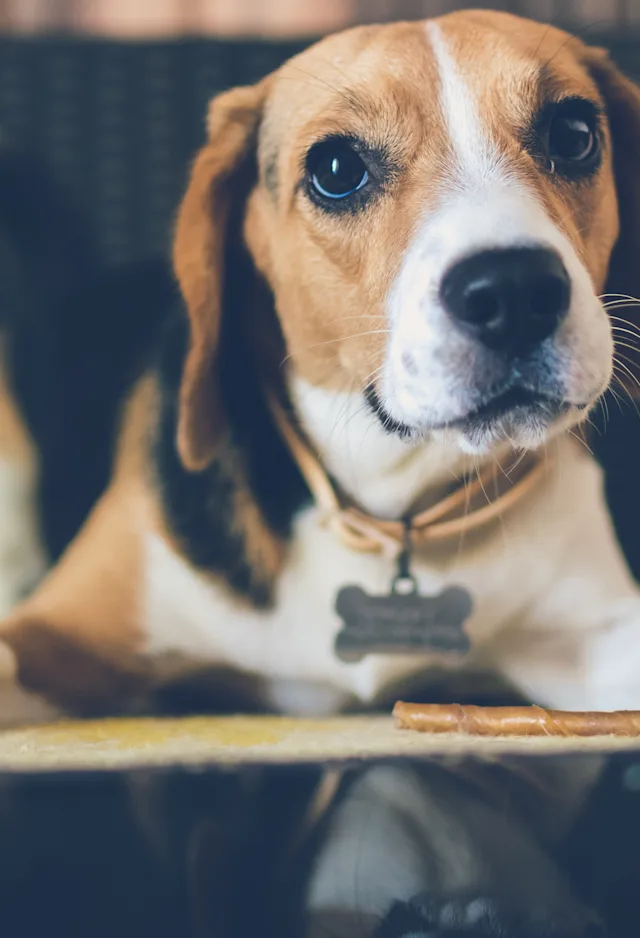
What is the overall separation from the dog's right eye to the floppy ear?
0.37 meters

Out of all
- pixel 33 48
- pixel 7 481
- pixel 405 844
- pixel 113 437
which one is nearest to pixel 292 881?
pixel 405 844

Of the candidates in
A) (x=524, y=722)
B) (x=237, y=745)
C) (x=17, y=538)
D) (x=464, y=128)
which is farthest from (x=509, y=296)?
(x=17, y=538)

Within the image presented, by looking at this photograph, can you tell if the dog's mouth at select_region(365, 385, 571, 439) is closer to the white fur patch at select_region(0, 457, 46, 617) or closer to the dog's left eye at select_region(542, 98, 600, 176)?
the dog's left eye at select_region(542, 98, 600, 176)

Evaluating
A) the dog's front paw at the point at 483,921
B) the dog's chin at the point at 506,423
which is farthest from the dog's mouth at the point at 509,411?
the dog's front paw at the point at 483,921

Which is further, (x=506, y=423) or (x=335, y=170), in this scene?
(x=335, y=170)

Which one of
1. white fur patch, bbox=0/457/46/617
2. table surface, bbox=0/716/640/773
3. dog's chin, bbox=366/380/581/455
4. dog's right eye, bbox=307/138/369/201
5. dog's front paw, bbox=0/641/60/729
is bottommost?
white fur patch, bbox=0/457/46/617

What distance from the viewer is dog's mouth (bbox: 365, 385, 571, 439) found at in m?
0.96

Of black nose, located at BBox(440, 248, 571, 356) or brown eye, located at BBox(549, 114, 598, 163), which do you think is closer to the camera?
black nose, located at BBox(440, 248, 571, 356)

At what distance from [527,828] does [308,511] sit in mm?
659

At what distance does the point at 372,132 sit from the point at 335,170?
72 millimetres

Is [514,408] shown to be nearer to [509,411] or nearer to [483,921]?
[509,411]

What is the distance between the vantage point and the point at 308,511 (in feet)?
4.31

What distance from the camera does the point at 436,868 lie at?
26.5 inches

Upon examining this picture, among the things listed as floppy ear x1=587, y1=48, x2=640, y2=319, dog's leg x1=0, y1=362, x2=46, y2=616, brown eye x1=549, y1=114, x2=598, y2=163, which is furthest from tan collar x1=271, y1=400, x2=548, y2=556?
dog's leg x1=0, y1=362, x2=46, y2=616
